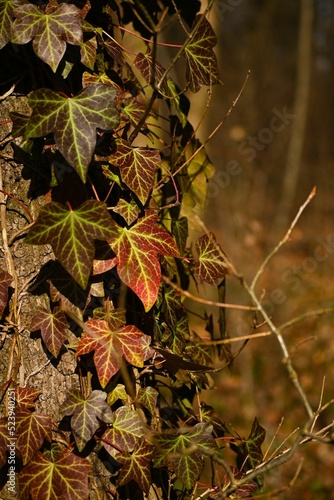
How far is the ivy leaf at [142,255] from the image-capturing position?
3.87 ft

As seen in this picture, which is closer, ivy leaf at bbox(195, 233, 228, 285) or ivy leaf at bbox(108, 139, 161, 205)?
ivy leaf at bbox(108, 139, 161, 205)

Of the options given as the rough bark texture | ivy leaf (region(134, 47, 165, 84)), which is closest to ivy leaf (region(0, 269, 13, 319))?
the rough bark texture

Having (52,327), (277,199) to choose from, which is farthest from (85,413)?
(277,199)

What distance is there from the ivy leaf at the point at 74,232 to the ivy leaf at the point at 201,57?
440 millimetres

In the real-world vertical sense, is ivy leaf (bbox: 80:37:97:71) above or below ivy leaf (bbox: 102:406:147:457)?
above

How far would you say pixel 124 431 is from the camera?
124 centimetres

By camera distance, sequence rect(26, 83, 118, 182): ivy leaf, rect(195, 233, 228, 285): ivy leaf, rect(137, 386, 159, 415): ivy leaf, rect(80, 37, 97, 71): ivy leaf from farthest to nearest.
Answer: rect(195, 233, 228, 285): ivy leaf < rect(137, 386, 159, 415): ivy leaf < rect(80, 37, 97, 71): ivy leaf < rect(26, 83, 118, 182): ivy leaf

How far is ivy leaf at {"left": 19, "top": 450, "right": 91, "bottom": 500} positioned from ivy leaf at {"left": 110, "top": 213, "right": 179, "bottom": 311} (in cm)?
37

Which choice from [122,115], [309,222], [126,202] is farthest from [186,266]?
[309,222]

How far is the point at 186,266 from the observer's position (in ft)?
5.04

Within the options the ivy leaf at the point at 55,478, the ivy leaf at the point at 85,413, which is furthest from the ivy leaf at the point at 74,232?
the ivy leaf at the point at 55,478

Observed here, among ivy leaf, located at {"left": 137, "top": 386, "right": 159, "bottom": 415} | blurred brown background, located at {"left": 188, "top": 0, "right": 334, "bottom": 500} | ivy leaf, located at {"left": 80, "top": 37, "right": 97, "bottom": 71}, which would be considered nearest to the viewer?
ivy leaf, located at {"left": 80, "top": 37, "right": 97, "bottom": 71}

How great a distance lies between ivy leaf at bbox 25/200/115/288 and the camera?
3.63 feet

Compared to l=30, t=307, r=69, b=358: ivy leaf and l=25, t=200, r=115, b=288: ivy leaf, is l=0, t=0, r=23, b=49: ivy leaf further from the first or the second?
l=30, t=307, r=69, b=358: ivy leaf
